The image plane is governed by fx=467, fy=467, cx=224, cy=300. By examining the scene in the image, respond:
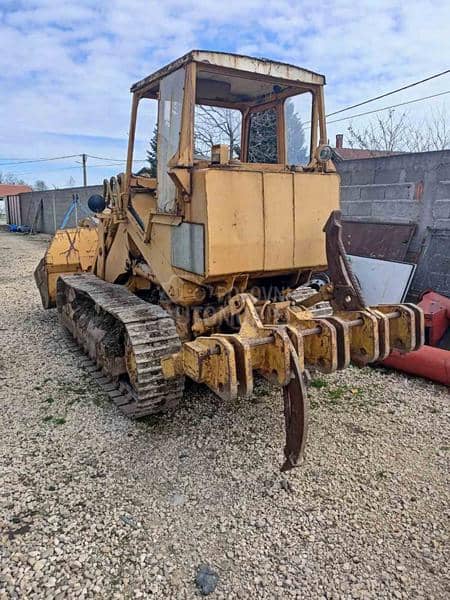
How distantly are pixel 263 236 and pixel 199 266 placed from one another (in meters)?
0.52

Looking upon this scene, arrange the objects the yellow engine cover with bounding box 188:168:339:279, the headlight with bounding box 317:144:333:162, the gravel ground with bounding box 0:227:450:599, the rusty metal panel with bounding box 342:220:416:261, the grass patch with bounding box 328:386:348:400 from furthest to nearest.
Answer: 1. the rusty metal panel with bounding box 342:220:416:261
2. the grass patch with bounding box 328:386:348:400
3. the headlight with bounding box 317:144:333:162
4. the yellow engine cover with bounding box 188:168:339:279
5. the gravel ground with bounding box 0:227:450:599

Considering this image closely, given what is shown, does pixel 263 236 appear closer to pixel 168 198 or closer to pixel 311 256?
pixel 311 256

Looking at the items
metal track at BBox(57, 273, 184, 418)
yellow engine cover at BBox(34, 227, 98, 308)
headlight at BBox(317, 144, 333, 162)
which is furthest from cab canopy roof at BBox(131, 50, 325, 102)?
yellow engine cover at BBox(34, 227, 98, 308)

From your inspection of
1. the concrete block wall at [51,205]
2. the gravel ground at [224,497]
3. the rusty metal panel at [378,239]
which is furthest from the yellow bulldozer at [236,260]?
the concrete block wall at [51,205]

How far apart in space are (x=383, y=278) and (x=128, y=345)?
4.21 meters

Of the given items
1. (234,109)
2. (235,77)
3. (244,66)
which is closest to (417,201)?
(234,109)

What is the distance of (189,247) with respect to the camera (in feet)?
10.9

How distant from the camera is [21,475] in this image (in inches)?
123

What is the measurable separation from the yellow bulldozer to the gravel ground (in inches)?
14.6

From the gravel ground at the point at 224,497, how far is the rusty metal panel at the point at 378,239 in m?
2.82

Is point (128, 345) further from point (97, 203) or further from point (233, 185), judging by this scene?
point (97, 203)

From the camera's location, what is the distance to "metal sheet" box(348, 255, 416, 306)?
634 cm

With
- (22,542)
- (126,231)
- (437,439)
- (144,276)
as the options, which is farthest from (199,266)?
(437,439)

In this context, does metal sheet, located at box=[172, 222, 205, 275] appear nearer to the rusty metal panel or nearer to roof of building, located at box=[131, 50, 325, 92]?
roof of building, located at box=[131, 50, 325, 92]
